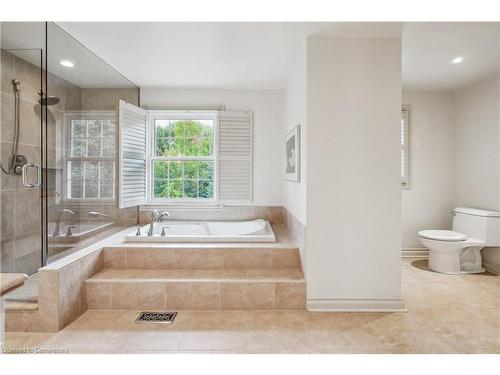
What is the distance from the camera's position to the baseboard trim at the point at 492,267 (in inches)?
133

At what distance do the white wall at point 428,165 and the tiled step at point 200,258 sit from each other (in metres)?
2.13

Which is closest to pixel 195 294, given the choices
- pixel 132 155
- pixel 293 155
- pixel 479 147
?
pixel 293 155

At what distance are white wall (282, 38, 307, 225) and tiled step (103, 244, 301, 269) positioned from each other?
409 millimetres

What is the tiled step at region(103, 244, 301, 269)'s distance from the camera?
2.75 m

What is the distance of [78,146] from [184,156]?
4.69 ft

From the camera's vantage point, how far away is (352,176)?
2.42m

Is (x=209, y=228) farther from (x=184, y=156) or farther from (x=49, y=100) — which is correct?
(x=49, y=100)

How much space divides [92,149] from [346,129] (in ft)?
7.66

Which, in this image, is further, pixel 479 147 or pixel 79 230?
pixel 479 147

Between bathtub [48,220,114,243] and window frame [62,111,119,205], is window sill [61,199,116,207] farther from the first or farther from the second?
bathtub [48,220,114,243]

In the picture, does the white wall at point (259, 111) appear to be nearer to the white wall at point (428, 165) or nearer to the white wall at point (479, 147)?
the white wall at point (428, 165)

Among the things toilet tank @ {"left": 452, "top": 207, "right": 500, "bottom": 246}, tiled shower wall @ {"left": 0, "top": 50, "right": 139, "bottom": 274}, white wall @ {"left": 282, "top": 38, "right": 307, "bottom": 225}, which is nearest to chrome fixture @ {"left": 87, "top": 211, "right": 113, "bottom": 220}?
tiled shower wall @ {"left": 0, "top": 50, "right": 139, "bottom": 274}
